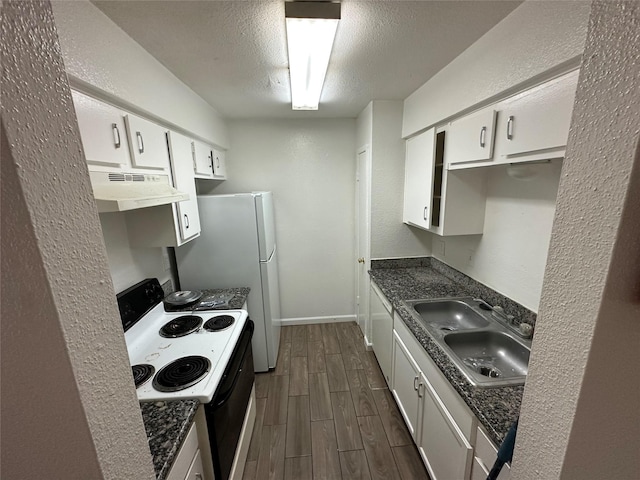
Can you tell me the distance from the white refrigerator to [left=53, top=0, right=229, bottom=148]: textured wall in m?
0.68

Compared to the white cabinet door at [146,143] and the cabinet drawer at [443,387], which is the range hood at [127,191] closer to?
the white cabinet door at [146,143]

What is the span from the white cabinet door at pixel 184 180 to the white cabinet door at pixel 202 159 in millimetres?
104

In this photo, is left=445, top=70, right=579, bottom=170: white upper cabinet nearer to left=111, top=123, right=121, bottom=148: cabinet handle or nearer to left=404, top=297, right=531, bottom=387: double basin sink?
left=404, top=297, right=531, bottom=387: double basin sink

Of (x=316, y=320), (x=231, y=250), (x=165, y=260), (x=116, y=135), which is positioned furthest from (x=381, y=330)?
(x=116, y=135)

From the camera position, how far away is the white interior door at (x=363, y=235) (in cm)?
270

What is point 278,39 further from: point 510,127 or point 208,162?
point 208,162

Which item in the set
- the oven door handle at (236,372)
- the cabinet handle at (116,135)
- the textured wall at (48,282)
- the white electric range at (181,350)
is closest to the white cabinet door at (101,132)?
the cabinet handle at (116,135)

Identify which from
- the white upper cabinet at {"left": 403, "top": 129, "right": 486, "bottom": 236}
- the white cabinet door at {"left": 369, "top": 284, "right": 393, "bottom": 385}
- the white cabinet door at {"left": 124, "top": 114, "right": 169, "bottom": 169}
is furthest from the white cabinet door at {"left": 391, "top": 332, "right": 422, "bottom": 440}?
the white cabinet door at {"left": 124, "top": 114, "right": 169, "bottom": 169}

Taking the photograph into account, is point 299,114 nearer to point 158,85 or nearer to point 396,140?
point 396,140

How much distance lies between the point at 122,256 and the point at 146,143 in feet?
2.41

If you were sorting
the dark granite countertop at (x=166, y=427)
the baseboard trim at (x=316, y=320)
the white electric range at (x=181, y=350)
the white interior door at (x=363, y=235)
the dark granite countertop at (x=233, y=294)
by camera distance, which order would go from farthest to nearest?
1. the baseboard trim at (x=316, y=320)
2. the white interior door at (x=363, y=235)
3. the dark granite countertop at (x=233, y=294)
4. the white electric range at (x=181, y=350)
5. the dark granite countertop at (x=166, y=427)

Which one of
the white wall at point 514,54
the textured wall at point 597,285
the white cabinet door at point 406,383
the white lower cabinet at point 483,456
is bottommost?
the white cabinet door at point 406,383

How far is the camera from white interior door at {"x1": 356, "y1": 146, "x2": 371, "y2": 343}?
270 cm

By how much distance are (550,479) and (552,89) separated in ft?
4.12
